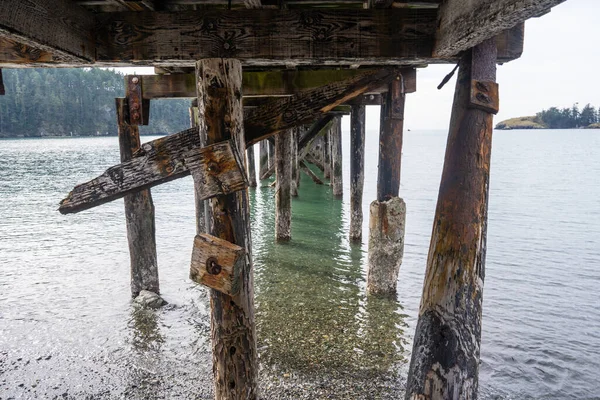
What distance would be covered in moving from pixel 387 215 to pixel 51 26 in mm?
4563

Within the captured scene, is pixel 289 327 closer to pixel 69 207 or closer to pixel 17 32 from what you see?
pixel 69 207

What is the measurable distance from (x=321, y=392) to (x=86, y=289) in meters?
4.74

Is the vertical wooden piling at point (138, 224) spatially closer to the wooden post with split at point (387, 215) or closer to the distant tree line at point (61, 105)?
the wooden post with split at point (387, 215)

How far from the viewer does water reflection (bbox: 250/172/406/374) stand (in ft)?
15.3

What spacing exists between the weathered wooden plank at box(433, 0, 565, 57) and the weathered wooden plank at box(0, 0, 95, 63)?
2.29 metres

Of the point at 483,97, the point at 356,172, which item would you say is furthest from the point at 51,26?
the point at 356,172

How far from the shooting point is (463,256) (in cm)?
259

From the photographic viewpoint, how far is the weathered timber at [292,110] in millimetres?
3541

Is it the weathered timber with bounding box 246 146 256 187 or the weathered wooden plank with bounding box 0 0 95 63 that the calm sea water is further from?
the weathered timber with bounding box 246 146 256 187

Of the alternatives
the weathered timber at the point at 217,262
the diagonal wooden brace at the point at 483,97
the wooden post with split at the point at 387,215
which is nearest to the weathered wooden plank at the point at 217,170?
the weathered timber at the point at 217,262

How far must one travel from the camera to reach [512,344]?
5.56 m

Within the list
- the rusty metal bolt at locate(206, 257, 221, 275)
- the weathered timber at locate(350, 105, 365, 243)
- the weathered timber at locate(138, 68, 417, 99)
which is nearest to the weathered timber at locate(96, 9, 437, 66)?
the rusty metal bolt at locate(206, 257, 221, 275)

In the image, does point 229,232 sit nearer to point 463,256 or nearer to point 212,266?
point 212,266

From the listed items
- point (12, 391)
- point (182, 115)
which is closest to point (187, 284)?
point (12, 391)
